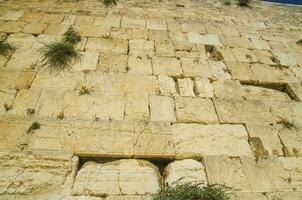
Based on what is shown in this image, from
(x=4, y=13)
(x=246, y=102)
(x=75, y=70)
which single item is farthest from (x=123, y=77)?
(x=4, y=13)

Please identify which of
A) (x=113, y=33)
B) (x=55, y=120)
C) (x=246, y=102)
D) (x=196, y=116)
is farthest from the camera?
(x=113, y=33)

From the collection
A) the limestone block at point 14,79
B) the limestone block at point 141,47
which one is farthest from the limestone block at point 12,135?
the limestone block at point 141,47

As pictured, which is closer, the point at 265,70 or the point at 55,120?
the point at 55,120

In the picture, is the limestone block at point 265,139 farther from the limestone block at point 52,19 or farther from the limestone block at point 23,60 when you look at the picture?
the limestone block at point 52,19

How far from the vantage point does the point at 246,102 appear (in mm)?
5301

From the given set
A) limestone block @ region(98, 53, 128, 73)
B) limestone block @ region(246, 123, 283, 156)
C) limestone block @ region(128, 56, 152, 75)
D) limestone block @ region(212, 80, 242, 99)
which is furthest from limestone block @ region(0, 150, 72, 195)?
limestone block @ region(212, 80, 242, 99)

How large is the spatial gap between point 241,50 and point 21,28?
5.12 metres

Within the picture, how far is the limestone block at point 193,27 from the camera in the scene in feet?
24.5

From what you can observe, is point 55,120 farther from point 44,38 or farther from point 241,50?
point 241,50

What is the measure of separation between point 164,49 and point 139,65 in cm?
92

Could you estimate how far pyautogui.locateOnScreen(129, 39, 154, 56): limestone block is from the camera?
626cm

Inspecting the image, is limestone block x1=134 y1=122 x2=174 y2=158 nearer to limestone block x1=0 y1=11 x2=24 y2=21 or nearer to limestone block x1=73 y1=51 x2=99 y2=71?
limestone block x1=73 y1=51 x2=99 y2=71

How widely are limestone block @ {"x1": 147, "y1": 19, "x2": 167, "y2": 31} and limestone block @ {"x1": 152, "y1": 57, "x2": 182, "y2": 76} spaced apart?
1491 mm

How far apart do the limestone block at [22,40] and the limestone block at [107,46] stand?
3.81ft
